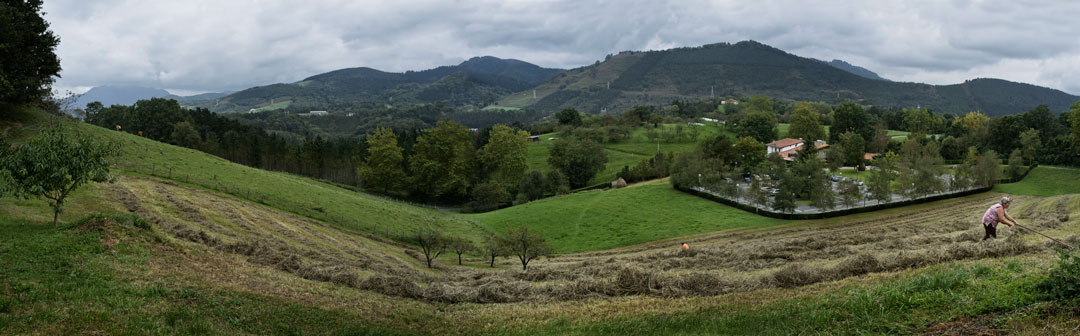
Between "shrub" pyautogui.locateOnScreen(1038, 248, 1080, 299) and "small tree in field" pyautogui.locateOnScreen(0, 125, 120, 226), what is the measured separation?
1197 inches

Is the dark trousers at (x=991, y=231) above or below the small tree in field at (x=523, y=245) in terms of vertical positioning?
above

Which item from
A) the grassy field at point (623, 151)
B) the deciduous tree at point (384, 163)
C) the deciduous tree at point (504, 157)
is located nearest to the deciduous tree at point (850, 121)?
the grassy field at point (623, 151)

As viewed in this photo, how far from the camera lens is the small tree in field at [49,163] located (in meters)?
19.4

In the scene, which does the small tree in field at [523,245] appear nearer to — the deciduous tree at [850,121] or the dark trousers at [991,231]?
the dark trousers at [991,231]

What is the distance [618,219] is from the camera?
6338cm

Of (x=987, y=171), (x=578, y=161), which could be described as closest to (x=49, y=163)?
(x=578, y=161)

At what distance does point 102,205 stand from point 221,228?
6479mm

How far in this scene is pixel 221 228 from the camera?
92.6ft

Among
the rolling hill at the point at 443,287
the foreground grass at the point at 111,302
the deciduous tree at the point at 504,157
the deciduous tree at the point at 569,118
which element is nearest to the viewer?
the rolling hill at the point at 443,287

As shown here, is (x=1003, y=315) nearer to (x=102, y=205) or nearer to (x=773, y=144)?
(x=102, y=205)

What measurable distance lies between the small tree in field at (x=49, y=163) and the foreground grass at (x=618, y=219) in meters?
38.4

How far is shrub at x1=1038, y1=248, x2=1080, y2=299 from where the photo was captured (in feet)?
30.3

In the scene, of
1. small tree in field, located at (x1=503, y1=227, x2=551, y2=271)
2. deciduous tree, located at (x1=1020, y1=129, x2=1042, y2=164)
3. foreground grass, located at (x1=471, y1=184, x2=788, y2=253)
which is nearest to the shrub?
small tree in field, located at (x1=503, y1=227, x2=551, y2=271)

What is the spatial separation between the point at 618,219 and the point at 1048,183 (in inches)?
2789
